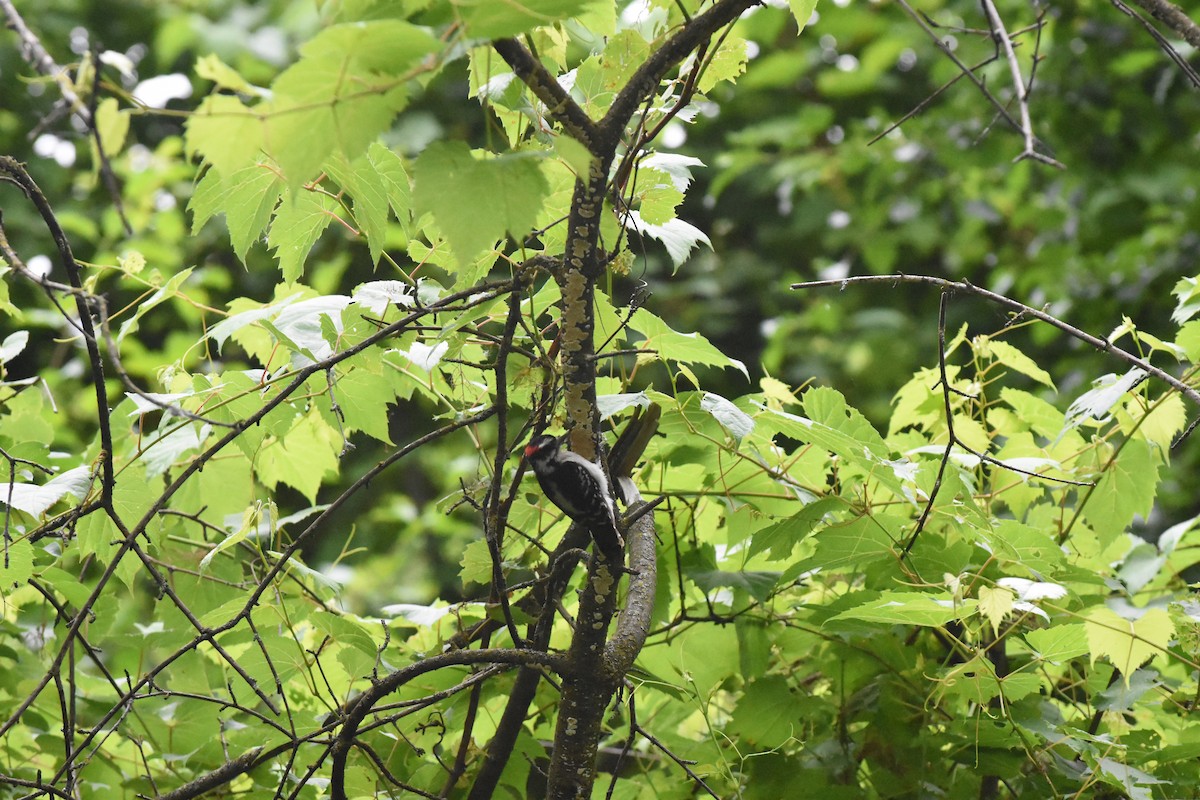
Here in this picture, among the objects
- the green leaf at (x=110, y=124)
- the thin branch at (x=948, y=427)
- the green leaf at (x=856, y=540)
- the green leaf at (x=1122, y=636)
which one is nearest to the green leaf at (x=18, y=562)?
the green leaf at (x=110, y=124)

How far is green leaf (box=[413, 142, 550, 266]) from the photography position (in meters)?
0.72

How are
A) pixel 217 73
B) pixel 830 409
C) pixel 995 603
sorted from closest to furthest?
pixel 217 73
pixel 995 603
pixel 830 409

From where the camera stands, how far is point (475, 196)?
0.72m

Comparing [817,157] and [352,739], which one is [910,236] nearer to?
[817,157]

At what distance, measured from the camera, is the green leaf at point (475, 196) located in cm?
72

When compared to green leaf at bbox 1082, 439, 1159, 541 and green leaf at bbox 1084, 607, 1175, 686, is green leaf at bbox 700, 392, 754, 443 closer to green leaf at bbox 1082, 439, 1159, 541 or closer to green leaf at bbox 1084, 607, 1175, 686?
green leaf at bbox 1084, 607, 1175, 686

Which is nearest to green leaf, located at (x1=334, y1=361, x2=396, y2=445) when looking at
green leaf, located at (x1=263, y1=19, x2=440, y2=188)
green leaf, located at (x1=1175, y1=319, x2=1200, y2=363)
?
green leaf, located at (x1=263, y1=19, x2=440, y2=188)

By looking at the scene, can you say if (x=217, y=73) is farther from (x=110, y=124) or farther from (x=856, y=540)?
(x=856, y=540)

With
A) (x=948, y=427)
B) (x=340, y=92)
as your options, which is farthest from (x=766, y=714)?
(x=340, y=92)

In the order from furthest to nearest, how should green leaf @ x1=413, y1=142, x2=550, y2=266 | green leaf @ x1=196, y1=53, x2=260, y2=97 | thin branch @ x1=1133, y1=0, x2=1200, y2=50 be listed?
1. thin branch @ x1=1133, y1=0, x2=1200, y2=50
2. green leaf @ x1=413, y1=142, x2=550, y2=266
3. green leaf @ x1=196, y1=53, x2=260, y2=97

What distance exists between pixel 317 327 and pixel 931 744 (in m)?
0.86

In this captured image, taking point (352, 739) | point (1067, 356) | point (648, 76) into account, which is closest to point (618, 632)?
point (352, 739)

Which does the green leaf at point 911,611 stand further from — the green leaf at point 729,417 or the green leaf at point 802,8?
the green leaf at point 802,8

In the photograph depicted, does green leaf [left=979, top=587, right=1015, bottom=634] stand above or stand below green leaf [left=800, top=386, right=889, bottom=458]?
below
